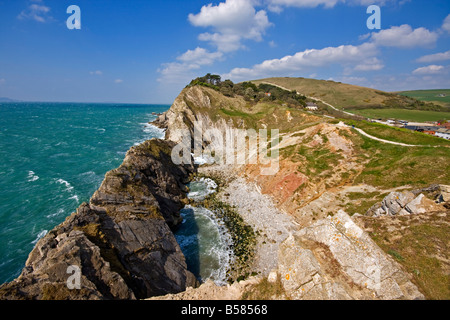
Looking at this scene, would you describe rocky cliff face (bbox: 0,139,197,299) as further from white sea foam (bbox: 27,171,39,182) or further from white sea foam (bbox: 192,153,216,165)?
white sea foam (bbox: 27,171,39,182)

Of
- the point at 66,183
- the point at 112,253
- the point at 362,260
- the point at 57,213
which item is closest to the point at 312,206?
the point at 362,260

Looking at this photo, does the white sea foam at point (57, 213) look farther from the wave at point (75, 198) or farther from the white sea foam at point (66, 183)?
the white sea foam at point (66, 183)

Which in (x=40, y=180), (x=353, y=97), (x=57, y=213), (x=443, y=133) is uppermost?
(x=353, y=97)

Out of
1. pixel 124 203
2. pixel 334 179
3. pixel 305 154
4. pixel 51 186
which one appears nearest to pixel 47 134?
pixel 51 186

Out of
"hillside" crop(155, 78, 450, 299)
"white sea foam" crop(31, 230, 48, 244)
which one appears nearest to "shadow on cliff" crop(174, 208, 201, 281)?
"hillside" crop(155, 78, 450, 299)

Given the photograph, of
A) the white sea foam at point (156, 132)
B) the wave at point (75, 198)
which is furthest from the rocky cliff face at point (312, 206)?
the wave at point (75, 198)

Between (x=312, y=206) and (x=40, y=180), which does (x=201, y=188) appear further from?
(x=40, y=180)

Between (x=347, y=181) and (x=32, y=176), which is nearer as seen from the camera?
(x=347, y=181)
